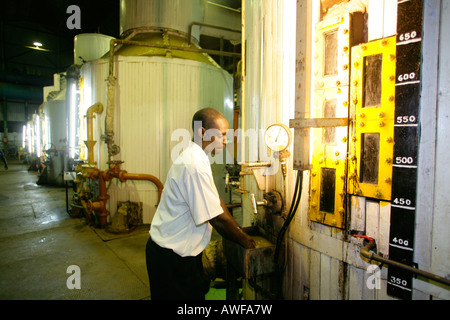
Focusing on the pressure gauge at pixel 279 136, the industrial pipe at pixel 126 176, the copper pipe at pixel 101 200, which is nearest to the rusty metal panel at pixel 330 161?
the pressure gauge at pixel 279 136

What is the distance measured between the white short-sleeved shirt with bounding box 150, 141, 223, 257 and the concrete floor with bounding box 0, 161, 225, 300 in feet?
6.26

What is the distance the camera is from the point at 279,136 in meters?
2.10

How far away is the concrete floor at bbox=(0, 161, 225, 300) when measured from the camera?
11.1 ft

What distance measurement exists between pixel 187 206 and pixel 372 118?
1.49 metres

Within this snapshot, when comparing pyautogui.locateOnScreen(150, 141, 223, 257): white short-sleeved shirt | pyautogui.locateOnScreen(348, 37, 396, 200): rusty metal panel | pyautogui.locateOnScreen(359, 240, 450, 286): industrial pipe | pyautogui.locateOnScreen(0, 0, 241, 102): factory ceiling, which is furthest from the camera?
pyautogui.locateOnScreen(0, 0, 241, 102): factory ceiling

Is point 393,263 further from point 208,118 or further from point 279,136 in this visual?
point 208,118

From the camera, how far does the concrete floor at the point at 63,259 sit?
338 centimetres

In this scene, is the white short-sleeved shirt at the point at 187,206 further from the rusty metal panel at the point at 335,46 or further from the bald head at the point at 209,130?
the rusty metal panel at the point at 335,46

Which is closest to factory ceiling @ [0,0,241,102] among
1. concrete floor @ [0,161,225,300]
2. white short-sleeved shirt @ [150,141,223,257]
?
concrete floor @ [0,161,225,300]

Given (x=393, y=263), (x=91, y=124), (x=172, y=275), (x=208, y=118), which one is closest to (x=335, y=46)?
(x=208, y=118)

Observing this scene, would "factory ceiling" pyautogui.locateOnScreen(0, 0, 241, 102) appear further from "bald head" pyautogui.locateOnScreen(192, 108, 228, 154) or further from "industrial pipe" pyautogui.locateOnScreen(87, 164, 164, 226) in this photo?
"bald head" pyautogui.locateOnScreen(192, 108, 228, 154)
